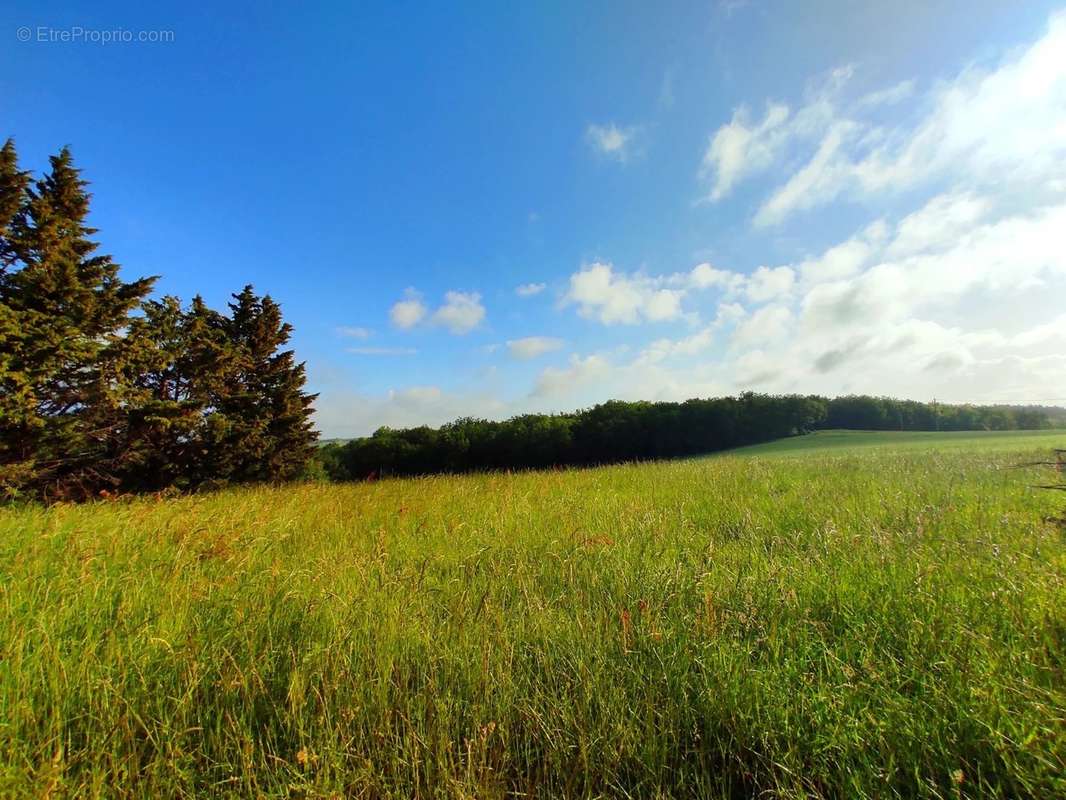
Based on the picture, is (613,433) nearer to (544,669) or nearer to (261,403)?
(261,403)

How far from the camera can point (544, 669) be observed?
2.10 meters

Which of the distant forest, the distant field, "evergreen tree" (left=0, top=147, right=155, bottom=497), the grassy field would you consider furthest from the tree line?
the distant field

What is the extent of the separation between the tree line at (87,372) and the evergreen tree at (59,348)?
4cm

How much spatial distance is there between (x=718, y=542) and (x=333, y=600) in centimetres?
358

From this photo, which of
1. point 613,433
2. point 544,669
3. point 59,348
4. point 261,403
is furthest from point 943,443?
point 261,403

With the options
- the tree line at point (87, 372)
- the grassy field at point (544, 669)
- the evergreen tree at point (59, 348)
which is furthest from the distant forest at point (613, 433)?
the grassy field at point (544, 669)

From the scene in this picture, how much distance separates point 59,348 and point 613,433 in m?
44.9

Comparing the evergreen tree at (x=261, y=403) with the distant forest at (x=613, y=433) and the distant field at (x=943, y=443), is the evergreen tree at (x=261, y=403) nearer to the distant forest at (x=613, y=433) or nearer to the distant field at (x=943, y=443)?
the distant forest at (x=613, y=433)

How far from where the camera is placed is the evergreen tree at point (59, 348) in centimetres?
1241

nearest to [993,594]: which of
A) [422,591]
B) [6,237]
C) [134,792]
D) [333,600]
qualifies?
[422,591]

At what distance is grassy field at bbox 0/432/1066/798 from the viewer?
1.52 metres

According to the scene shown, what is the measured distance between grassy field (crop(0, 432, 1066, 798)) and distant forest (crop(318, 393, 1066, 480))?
44.3 m

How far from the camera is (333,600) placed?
2672 millimetres

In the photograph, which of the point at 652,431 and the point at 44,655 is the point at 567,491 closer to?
the point at 44,655
